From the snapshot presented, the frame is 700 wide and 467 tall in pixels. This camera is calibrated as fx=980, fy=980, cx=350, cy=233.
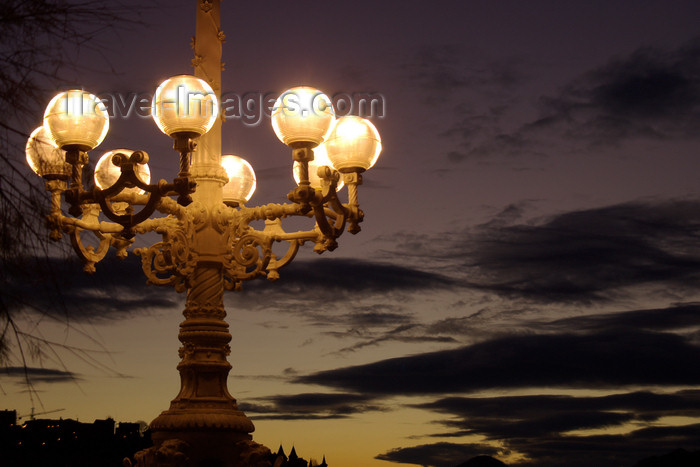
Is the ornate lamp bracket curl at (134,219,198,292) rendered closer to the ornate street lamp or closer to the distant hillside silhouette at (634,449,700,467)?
the ornate street lamp

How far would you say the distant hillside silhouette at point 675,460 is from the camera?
8883mm

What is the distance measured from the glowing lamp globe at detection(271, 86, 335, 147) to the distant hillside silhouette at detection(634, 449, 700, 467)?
479 centimetres

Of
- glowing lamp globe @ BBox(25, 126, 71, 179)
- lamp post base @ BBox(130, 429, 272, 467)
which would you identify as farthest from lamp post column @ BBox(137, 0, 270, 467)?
glowing lamp globe @ BBox(25, 126, 71, 179)

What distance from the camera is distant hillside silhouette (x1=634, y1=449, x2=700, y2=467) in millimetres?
8883

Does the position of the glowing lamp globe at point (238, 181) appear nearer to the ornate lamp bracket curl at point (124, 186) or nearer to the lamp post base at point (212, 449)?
the ornate lamp bracket curl at point (124, 186)

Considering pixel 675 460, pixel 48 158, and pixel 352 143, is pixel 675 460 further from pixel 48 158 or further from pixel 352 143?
pixel 48 158

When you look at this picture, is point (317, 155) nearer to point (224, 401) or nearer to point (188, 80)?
point (188, 80)

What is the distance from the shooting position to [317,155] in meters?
7.25

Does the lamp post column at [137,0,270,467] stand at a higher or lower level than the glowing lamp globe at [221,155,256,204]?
lower

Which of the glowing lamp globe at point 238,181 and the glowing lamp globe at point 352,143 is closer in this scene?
the glowing lamp globe at point 352,143

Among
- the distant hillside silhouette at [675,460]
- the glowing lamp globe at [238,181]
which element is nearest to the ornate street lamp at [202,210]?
the glowing lamp globe at [238,181]

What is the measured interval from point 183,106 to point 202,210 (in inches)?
43.2

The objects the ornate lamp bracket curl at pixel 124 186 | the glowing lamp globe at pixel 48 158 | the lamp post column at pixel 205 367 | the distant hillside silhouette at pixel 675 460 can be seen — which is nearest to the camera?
the glowing lamp globe at pixel 48 158

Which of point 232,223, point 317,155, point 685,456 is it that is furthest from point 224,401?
point 685,456
